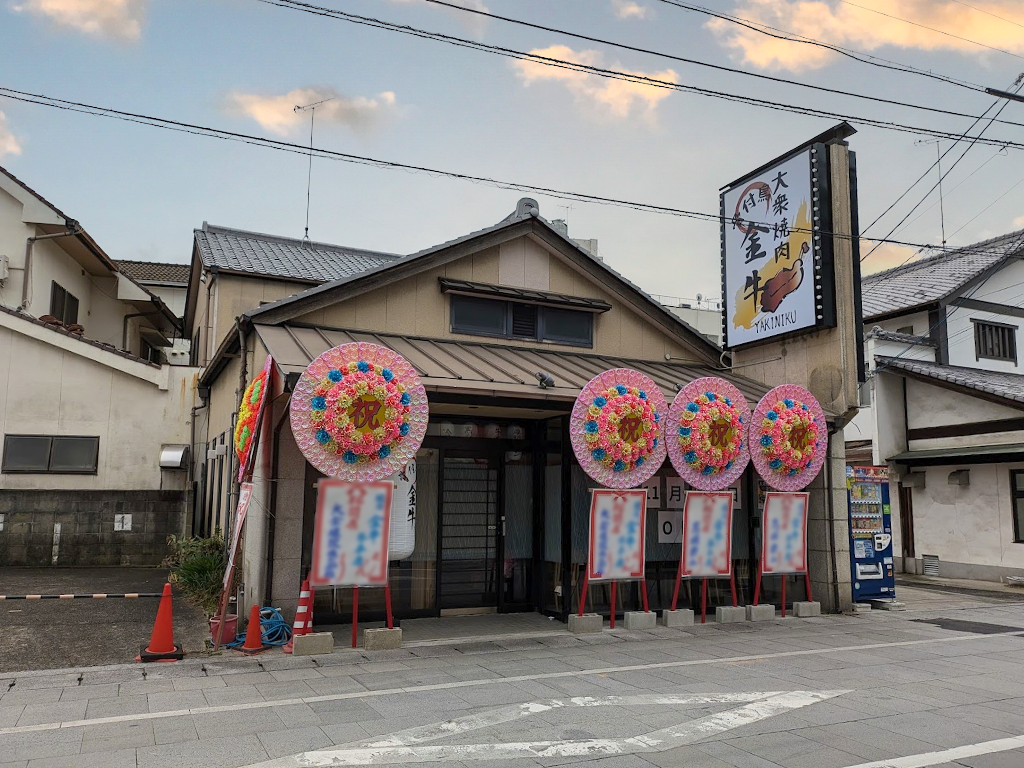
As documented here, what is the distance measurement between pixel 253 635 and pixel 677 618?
255 inches

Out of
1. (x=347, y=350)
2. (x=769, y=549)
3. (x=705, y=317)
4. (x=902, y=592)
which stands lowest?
(x=902, y=592)

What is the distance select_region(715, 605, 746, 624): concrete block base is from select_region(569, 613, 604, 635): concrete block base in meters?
2.43

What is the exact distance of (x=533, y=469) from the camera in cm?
1277

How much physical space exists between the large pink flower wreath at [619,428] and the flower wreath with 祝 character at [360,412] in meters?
2.78

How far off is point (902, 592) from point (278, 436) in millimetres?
14478

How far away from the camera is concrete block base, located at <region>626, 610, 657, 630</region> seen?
1162 centimetres

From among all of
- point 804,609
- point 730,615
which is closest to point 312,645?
point 730,615

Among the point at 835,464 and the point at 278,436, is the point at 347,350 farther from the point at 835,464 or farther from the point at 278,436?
the point at 835,464

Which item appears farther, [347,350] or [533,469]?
[533,469]

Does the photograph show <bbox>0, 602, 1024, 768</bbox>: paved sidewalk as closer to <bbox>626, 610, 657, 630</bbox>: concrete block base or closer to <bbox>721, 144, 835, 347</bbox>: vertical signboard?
<bbox>626, 610, 657, 630</bbox>: concrete block base

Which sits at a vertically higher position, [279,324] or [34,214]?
[34,214]

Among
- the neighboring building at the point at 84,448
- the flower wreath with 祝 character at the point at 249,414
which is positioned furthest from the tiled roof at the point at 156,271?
the flower wreath with 祝 character at the point at 249,414

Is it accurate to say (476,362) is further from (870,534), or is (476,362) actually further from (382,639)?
(870,534)

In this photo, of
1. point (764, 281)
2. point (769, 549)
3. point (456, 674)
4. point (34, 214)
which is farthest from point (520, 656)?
point (34, 214)
